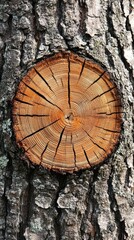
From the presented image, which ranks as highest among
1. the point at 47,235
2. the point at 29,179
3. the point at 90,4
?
the point at 90,4

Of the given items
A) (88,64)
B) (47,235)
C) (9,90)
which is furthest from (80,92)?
(47,235)

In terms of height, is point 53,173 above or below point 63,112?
below

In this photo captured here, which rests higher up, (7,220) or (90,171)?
(90,171)

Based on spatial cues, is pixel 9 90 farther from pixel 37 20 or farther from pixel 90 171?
pixel 90 171
